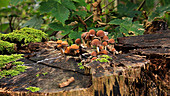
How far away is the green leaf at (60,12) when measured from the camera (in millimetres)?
3006

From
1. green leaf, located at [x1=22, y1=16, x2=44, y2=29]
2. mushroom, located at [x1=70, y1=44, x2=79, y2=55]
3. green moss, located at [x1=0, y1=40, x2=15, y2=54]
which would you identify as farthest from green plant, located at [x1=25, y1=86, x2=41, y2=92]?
green leaf, located at [x1=22, y1=16, x2=44, y2=29]

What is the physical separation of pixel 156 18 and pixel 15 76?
404cm

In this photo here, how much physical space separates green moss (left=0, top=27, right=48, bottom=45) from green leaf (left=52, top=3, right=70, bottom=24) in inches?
22.1

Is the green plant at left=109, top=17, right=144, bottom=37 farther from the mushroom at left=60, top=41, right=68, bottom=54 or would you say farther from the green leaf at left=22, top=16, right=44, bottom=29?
the green leaf at left=22, top=16, right=44, bottom=29

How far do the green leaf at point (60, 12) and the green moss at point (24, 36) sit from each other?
0.56 m

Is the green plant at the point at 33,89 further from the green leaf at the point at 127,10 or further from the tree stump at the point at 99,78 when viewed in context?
the green leaf at the point at 127,10

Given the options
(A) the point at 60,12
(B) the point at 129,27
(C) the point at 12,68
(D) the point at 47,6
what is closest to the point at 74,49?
(C) the point at 12,68

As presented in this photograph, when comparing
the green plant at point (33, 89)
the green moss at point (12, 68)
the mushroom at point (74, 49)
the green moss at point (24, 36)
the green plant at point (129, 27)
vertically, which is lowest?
the green plant at point (33, 89)

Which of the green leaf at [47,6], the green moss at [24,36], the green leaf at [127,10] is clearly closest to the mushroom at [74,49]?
the green moss at [24,36]

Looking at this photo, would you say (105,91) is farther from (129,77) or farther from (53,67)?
(53,67)

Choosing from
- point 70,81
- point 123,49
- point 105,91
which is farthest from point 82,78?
point 123,49

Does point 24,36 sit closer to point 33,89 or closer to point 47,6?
point 47,6

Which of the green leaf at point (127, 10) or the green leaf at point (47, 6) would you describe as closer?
the green leaf at point (47, 6)

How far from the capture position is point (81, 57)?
6.25 ft
